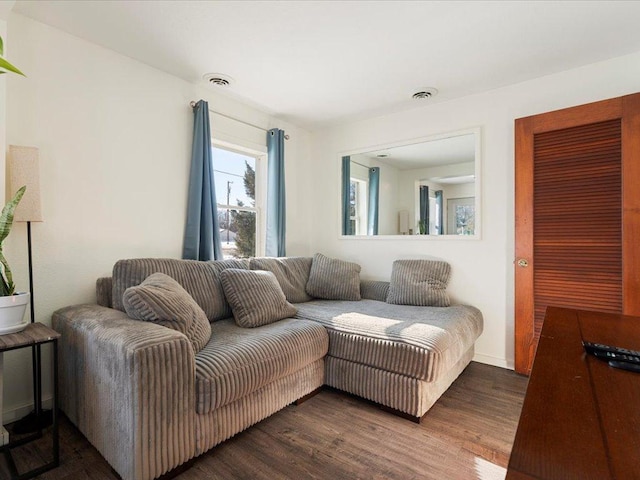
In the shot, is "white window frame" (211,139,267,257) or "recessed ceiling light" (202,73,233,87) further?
"white window frame" (211,139,267,257)

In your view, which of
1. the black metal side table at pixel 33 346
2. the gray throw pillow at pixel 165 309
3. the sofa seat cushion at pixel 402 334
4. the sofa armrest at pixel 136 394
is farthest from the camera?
the sofa seat cushion at pixel 402 334

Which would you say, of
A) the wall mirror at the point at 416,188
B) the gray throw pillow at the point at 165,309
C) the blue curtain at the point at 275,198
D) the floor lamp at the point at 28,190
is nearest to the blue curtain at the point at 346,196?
the wall mirror at the point at 416,188

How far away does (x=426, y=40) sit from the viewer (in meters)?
2.15

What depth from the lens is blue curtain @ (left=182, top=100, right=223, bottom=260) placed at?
2.73 meters

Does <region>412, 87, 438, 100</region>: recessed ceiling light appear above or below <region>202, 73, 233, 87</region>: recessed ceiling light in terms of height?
below

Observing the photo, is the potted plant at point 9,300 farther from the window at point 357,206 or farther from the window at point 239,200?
the window at point 357,206

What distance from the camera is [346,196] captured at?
3.76 m

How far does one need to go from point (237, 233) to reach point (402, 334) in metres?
1.98

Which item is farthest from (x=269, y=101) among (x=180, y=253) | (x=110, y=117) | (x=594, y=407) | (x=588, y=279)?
(x=594, y=407)

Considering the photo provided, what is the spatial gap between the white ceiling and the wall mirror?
1.81ft

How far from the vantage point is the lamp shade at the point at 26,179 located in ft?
5.88

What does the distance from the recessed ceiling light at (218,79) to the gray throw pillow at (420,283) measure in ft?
7.08

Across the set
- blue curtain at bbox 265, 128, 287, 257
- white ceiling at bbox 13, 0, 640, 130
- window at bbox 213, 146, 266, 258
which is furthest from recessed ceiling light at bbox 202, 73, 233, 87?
blue curtain at bbox 265, 128, 287, 257

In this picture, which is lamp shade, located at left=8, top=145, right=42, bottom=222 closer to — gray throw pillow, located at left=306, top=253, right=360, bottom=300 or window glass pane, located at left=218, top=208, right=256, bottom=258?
window glass pane, located at left=218, top=208, right=256, bottom=258
